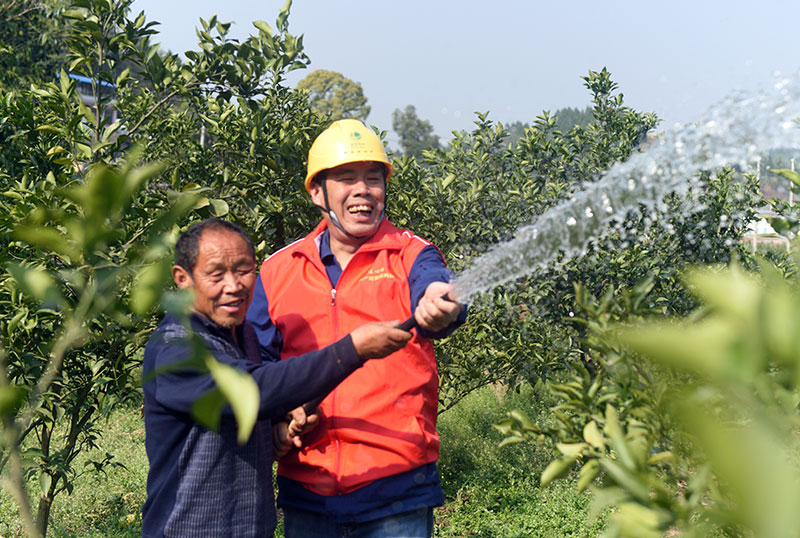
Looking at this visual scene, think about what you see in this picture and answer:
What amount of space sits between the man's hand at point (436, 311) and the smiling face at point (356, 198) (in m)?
0.51

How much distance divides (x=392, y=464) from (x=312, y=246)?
74 centimetres

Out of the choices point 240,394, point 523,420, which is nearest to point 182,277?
point 523,420

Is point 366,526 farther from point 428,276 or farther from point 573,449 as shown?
point 573,449

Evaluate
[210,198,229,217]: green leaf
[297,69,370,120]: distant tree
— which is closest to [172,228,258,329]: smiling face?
[210,198,229,217]: green leaf

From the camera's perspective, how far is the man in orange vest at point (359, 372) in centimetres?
218

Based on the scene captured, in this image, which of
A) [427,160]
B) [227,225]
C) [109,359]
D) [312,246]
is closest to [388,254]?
[312,246]

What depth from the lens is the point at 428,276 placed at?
2201 millimetres

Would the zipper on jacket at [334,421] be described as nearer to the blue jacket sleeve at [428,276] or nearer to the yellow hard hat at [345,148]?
the blue jacket sleeve at [428,276]

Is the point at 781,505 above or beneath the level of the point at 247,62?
beneath

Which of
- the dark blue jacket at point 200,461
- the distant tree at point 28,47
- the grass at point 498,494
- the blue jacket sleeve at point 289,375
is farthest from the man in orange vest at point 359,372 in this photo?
the distant tree at point 28,47

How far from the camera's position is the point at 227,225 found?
78.8 inches

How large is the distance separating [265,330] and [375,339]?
2.26 feet

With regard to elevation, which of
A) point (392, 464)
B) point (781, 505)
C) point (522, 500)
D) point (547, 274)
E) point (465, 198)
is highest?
point (465, 198)

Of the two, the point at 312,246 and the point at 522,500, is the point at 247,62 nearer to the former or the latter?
the point at 312,246
